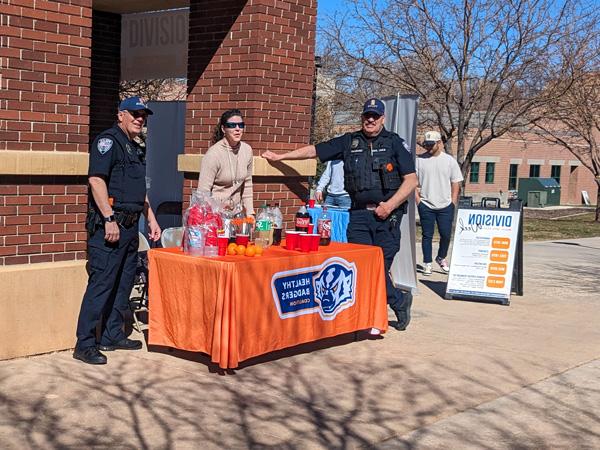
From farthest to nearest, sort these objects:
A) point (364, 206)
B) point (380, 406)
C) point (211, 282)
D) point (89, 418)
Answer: point (364, 206), point (211, 282), point (380, 406), point (89, 418)

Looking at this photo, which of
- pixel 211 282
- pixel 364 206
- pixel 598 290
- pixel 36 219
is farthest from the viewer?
pixel 598 290

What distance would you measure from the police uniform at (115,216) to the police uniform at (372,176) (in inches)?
71.2

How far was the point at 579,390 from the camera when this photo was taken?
6344 millimetres

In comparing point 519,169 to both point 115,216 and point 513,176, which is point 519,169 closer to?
point 513,176

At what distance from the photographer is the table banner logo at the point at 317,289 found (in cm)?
650

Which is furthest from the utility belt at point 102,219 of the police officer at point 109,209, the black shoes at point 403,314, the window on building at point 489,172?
the window on building at point 489,172

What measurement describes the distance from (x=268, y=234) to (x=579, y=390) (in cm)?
259

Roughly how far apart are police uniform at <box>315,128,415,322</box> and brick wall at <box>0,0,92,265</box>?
2.14m

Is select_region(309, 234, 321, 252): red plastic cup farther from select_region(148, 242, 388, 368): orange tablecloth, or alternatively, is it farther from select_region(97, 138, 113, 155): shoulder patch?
select_region(97, 138, 113, 155): shoulder patch

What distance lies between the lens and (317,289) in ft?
22.4

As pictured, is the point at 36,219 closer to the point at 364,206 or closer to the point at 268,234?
the point at 268,234

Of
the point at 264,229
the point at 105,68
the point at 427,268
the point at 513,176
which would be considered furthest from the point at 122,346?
the point at 513,176

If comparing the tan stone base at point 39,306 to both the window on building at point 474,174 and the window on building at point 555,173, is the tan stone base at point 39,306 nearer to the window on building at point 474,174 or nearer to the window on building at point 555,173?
the window on building at point 474,174

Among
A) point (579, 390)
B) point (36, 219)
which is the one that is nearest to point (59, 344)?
point (36, 219)
